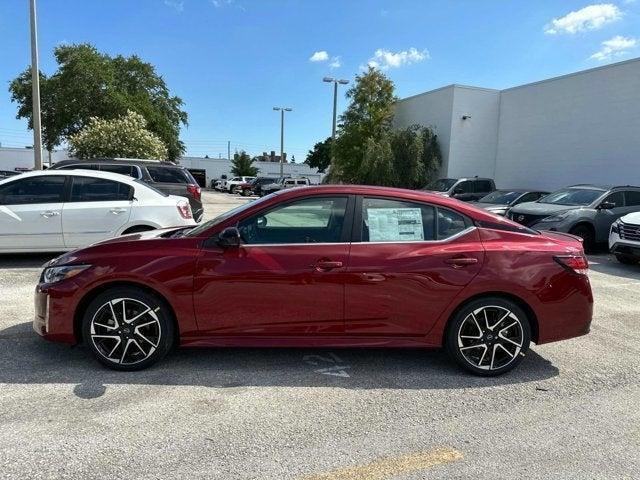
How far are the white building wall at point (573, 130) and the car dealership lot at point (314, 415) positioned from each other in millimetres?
16565

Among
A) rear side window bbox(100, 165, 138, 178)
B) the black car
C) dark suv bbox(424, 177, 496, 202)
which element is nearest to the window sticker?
rear side window bbox(100, 165, 138, 178)

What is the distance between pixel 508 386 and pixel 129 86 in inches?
1835

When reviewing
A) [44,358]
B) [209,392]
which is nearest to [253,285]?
[209,392]

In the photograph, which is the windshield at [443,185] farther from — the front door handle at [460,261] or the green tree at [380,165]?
the front door handle at [460,261]

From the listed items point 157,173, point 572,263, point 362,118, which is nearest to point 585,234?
point 572,263

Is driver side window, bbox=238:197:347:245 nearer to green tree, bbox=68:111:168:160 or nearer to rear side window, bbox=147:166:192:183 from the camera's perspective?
rear side window, bbox=147:166:192:183

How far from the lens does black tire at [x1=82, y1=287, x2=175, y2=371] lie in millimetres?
4031

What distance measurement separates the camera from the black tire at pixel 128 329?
403cm

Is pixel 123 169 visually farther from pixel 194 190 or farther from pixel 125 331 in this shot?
pixel 125 331

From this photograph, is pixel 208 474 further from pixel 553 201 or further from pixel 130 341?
pixel 553 201

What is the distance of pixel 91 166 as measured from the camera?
12102 millimetres

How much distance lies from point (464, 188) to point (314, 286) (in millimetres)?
16107

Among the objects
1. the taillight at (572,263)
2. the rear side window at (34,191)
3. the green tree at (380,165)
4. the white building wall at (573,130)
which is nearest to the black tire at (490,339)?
the taillight at (572,263)

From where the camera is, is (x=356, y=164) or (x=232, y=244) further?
(x=356, y=164)
